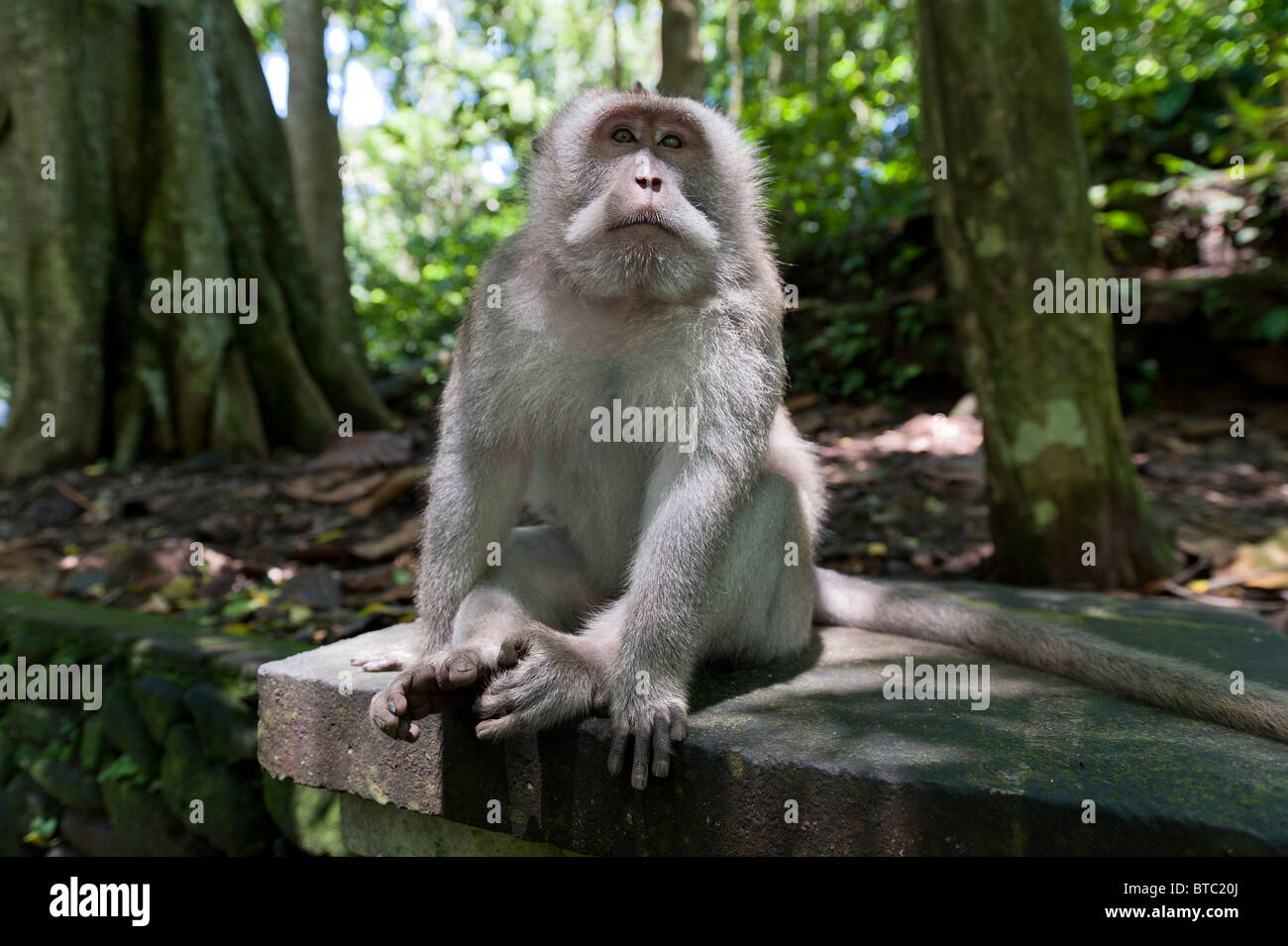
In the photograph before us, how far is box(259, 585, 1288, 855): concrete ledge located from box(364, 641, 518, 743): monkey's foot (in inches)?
9.0

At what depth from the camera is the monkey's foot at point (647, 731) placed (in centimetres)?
196

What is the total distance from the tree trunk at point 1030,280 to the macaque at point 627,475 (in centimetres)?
149

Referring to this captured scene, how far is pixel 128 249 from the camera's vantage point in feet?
23.6

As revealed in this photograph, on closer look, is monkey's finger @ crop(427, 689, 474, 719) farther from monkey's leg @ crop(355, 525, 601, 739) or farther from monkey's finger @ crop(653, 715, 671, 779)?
monkey's finger @ crop(653, 715, 671, 779)

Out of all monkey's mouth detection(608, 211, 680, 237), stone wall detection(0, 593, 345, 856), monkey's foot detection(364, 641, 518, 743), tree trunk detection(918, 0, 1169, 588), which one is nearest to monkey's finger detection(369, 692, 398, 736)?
monkey's foot detection(364, 641, 518, 743)

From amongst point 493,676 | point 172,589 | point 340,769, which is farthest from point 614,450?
point 172,589

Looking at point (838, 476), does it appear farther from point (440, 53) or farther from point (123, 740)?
point (440, 53)

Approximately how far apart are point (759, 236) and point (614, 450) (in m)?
0.79

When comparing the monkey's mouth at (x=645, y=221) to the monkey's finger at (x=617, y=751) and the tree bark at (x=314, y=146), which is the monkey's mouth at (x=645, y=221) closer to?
the monkey's finger at (x=617, y=751)

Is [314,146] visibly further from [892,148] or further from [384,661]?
[384,661]

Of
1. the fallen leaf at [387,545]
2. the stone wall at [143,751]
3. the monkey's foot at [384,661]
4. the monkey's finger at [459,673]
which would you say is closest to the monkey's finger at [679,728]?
the monkey's finger at [459,673]

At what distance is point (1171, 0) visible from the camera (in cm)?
804

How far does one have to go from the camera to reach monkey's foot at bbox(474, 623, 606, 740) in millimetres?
2021
